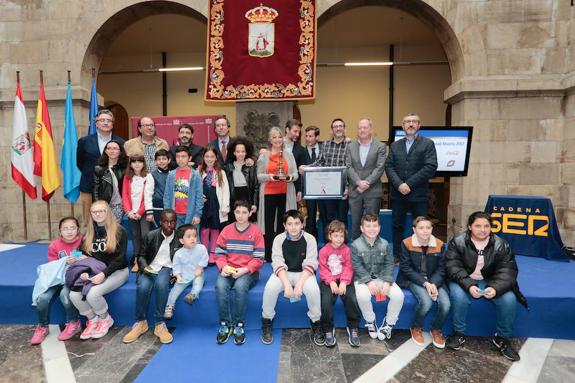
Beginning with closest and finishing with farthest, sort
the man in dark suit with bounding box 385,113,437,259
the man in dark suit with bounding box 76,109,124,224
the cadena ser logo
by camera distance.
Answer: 1. the man in dark suit with bounding box 385,113,437,259
2. the man in dark suit with bounding box 76,109,124,224
3. the cadena ser logo

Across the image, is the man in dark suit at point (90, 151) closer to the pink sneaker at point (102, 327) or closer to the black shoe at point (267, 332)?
the pink sneaker at point (102, 327)

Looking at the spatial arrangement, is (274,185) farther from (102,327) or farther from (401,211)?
(102,327)

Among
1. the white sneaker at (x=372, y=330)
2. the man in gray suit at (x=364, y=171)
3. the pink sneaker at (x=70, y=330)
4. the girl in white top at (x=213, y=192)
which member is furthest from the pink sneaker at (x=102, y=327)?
the man in gray suit at (x=364, y=171)

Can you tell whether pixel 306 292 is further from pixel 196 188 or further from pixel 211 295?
pixel 196 188

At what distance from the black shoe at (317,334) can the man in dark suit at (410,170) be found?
5.09 ft

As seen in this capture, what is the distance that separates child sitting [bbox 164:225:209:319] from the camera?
300cm

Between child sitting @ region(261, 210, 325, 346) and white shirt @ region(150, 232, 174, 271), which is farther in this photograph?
white shirt @ region(150, 232, 174, 271)

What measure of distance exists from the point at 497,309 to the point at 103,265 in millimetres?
3288

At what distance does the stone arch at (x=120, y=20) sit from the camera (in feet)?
19.4

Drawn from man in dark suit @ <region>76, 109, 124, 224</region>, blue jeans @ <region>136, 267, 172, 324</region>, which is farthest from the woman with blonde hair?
man in dark suit @ <region>76, 109, 124, 224</region>

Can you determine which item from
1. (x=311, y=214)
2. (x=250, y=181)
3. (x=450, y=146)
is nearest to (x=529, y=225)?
(x=450, y=146)

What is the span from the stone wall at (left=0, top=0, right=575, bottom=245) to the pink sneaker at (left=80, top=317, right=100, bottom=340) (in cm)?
456

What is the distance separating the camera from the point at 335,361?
251cm

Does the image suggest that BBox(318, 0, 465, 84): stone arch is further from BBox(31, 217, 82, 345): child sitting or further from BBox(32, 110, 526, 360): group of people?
BBox(31, 217, 82, 345): child sitting
